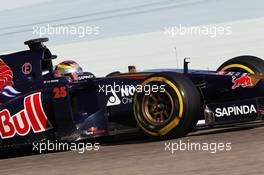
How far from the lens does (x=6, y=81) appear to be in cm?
912

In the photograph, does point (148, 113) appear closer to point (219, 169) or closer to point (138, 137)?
point (138, 137)

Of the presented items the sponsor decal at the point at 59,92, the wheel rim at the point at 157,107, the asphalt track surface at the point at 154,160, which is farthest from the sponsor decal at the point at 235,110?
the sponsor decal at the point at 59,92

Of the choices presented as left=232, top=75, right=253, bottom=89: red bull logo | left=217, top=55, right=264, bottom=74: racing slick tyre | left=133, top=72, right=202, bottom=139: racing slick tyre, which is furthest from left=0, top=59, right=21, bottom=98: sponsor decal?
left=217, top=55, right=264, bottom=74: racing slick tyre

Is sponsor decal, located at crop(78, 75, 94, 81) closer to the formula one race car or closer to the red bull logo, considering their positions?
the formula one race car

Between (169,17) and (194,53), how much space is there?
14.9 ft

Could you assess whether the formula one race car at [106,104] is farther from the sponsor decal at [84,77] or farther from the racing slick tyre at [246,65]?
the racing slick tyre at [246,65]

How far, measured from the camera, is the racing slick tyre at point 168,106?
25.0 feet

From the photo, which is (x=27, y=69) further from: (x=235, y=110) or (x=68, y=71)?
(x=235, y=110)

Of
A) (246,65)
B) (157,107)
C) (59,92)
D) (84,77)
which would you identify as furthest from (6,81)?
(246,65)

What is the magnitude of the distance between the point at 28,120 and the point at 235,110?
280 centimetres

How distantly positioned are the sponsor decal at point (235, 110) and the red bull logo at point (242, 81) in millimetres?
472

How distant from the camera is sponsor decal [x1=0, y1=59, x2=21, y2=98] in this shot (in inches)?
354

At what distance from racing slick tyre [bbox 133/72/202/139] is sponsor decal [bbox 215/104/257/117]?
0.38 m

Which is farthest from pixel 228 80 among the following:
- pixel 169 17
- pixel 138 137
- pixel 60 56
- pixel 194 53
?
pixel 169 17
